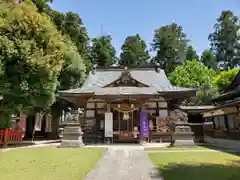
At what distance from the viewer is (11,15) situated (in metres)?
11.6

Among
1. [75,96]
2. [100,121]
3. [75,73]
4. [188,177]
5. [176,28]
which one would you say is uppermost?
[176,28]

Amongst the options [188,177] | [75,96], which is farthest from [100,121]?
[188,177]

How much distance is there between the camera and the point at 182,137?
11.5 m

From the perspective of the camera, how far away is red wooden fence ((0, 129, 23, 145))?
41.0ft

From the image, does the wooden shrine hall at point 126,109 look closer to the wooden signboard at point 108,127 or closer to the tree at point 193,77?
the wooden signboard at point 108,127

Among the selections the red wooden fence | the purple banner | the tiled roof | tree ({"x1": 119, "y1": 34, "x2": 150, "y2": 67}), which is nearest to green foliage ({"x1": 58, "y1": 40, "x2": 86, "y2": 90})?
the tiled roof

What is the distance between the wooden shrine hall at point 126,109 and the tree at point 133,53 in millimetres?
28582

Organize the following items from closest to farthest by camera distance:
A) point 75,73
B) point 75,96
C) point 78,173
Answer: point 78,173
point 75,96
point 75,73

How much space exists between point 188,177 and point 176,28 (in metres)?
47.8

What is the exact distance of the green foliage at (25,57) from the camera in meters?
11.1

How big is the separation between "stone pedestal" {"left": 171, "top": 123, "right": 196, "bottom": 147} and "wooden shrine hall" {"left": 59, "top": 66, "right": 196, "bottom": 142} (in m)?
2.87

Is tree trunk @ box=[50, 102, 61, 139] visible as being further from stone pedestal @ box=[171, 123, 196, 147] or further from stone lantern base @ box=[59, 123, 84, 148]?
stone pedestal @ box=[171, 123, 196, 147]

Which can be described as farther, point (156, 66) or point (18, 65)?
point (156, 66)

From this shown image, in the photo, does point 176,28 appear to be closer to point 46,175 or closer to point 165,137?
point 165,137
